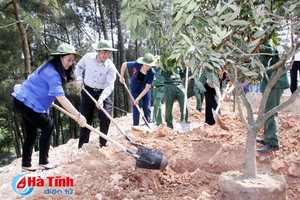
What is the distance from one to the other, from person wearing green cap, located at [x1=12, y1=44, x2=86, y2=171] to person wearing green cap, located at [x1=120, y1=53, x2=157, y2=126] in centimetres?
172

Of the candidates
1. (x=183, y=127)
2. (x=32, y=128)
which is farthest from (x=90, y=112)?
(x=183, y=127)

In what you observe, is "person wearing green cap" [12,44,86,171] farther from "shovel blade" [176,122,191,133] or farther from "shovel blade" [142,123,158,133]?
"shovel blade" [176,122,191,133]

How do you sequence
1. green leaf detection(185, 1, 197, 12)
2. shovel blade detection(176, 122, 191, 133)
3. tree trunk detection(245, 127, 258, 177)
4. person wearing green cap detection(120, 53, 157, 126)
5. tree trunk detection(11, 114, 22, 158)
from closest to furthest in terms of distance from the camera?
green leaf detection(185, 1, 197, 12)
tree trunk detection(245, 127, 258, 177)
person wearing green cap detection(120, 53, 157, 126)
shovel blade detection(176, 122, 191, 133)
tree trunk detection(11, 114, 22, 158)

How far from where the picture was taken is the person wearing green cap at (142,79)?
4.52 m

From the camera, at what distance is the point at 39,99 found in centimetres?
296

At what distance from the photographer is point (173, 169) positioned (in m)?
3.30

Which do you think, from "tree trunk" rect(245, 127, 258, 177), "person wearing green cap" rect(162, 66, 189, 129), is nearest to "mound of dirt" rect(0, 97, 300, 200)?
"tree trunk" rect(245, 127, 258, 177)

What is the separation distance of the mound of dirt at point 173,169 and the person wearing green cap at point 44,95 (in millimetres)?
484

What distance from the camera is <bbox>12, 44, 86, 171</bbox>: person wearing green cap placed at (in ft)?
9.07

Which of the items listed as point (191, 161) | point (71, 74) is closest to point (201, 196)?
point (191, 161)

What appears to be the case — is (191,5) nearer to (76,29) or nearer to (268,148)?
(268,148)

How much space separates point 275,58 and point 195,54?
1965 millimetres

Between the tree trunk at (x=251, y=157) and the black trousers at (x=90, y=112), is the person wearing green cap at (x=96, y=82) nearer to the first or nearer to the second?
the black trousers at (x=90, y=112)

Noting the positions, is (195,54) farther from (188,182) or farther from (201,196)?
(188,182)
